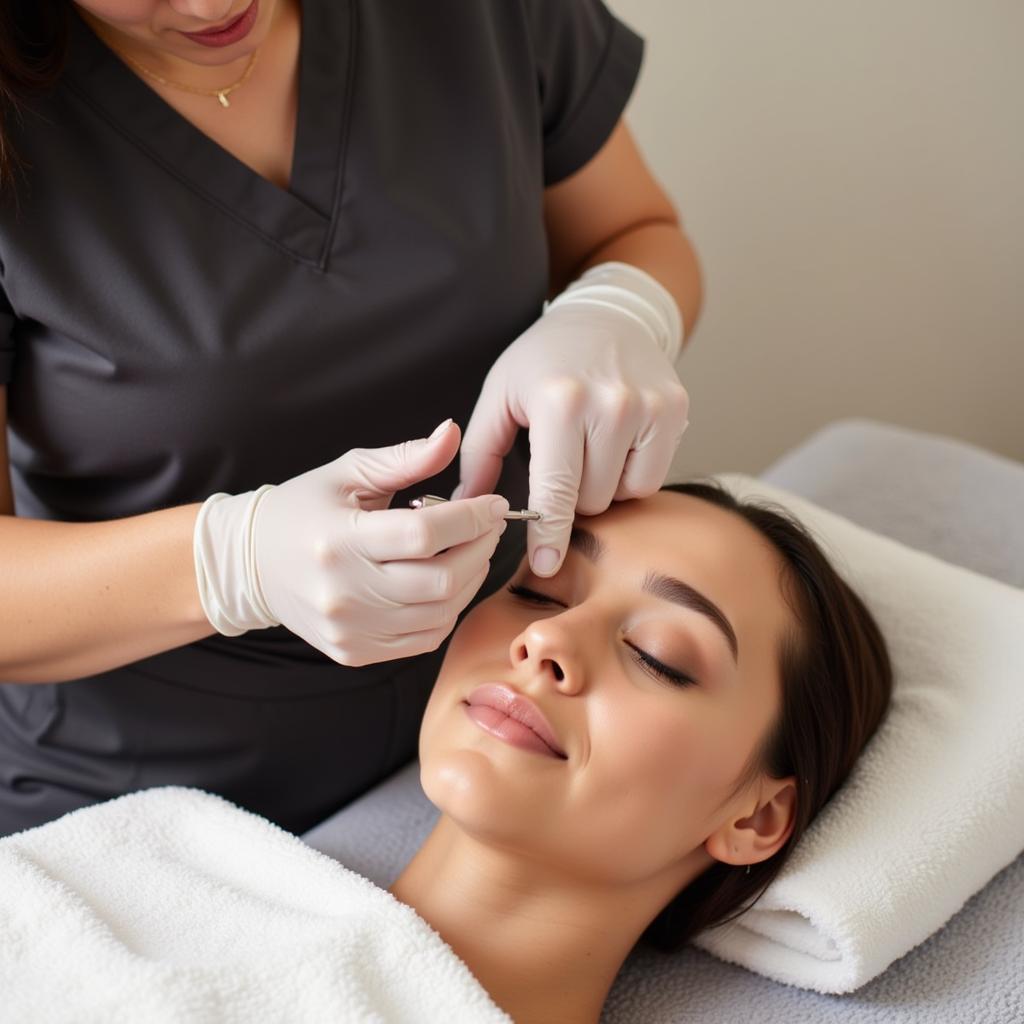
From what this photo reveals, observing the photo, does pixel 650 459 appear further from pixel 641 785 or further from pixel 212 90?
pixel 212 90

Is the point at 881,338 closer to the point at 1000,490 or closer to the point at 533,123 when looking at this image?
the point at 1000,490

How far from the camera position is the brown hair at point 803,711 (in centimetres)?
117

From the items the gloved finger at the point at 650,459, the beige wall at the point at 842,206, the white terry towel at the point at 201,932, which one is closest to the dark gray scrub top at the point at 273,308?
the white terry towel at the point at 201,932

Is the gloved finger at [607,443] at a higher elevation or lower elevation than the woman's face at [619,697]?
higher

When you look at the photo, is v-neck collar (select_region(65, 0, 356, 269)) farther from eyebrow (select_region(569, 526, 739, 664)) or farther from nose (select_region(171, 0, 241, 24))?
eyebrow (select_region(569, 526, 739, 664))

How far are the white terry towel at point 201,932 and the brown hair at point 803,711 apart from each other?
29cm

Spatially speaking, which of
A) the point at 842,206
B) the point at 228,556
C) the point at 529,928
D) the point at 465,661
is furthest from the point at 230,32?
the point at 842,206

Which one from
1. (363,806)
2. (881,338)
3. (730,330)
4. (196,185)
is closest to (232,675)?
(363,806)

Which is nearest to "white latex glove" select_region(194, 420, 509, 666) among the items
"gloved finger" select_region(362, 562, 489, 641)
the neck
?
"gloved finger" select_region(362, 562, 489, 641)

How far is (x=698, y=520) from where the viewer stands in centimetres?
A: 119

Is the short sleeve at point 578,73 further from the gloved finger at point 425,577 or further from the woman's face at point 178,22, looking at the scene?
the gloved finger at point 425,577

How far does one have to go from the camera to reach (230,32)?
1030 mm

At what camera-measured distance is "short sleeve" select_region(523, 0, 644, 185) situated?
137 centimetres

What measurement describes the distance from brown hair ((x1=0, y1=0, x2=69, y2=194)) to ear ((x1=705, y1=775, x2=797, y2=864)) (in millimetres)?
892
